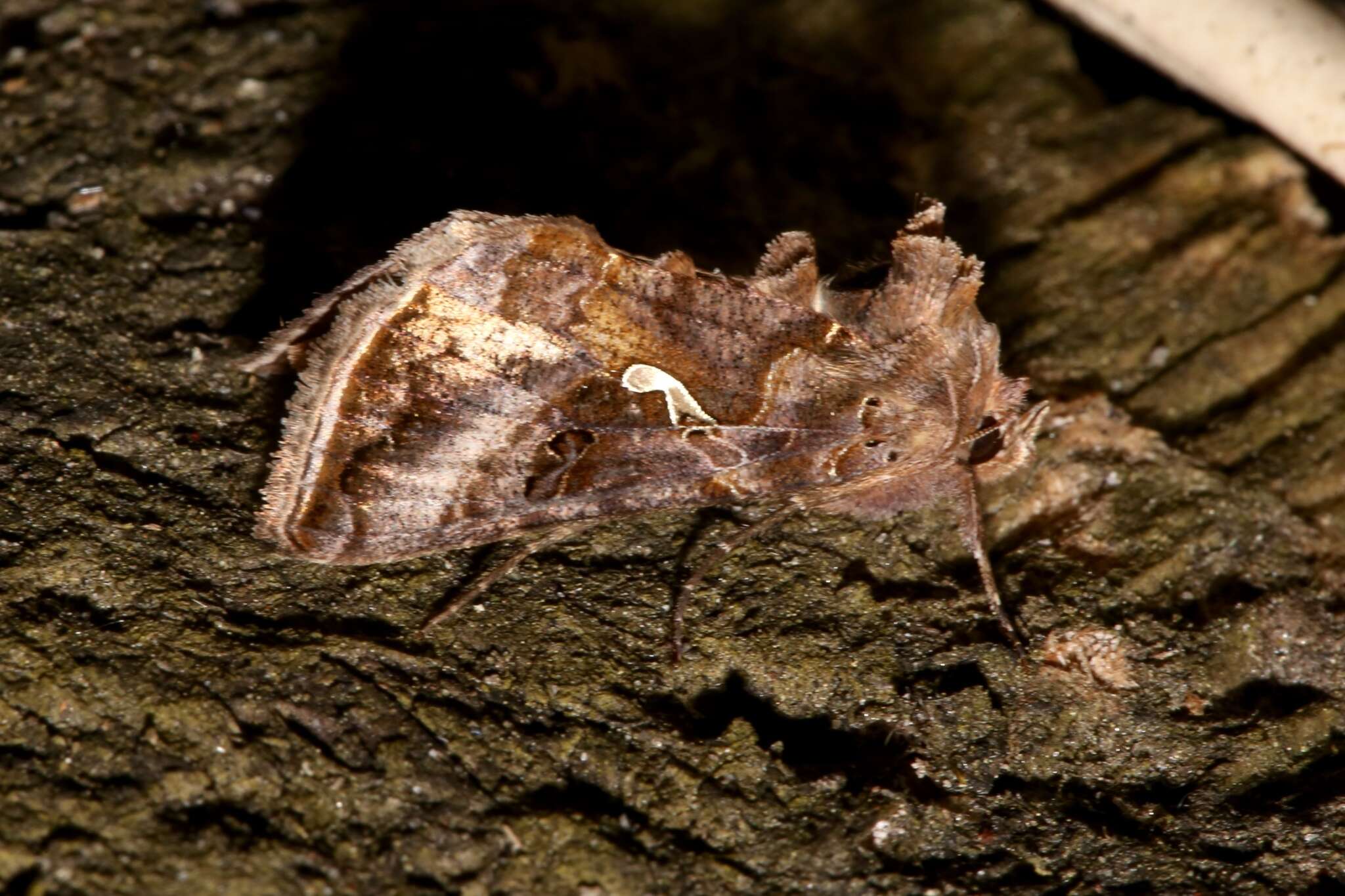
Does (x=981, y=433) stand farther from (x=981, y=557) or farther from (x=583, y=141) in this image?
(x=583, y=141)

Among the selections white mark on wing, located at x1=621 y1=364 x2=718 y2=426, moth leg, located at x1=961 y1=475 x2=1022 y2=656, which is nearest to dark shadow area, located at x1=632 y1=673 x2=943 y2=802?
moth leg, located at x1=961 y1=475 x2=1022 y2=656

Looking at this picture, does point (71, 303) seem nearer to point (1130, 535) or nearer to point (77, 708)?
point (77, 708)

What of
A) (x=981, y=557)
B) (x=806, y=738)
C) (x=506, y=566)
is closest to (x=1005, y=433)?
(x=981, y=557)

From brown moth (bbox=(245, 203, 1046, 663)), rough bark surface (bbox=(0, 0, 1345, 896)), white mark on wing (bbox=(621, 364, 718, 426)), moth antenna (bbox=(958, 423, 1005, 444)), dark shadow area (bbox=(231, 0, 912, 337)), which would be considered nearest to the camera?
rough bark surface (bbox=(0, 0, 1345, 896))

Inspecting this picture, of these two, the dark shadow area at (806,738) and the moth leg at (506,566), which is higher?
the dark shadow area at (806,738)

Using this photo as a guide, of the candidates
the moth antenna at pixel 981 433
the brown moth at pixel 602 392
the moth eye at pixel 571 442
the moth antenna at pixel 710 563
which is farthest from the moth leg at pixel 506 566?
the moth antenna at pixel 981 433

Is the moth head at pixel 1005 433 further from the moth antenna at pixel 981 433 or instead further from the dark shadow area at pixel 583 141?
the dark shadow area at pixel 583 141

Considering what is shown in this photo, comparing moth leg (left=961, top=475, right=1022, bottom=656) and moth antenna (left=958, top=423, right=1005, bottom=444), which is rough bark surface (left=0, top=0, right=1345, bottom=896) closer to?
moth leg (left=961, top=475, right=1022, bottom=656)
